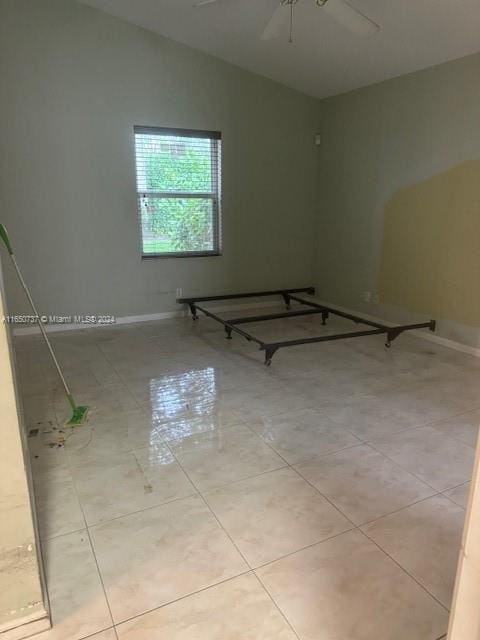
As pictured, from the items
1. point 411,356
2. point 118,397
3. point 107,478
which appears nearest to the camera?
point 107,478

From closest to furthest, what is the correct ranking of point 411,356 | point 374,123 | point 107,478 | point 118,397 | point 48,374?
point 107,478
point 118,397
point 48,374
point 411,356
point 374,123

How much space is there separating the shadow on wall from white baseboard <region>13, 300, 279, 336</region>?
1.58m

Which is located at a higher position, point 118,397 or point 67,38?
point 67,38

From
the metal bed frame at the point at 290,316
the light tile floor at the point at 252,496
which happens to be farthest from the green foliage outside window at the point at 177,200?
the light tile floor at the point at 252,496

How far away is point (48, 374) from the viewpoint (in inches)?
133

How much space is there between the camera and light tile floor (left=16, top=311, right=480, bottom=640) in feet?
4.77

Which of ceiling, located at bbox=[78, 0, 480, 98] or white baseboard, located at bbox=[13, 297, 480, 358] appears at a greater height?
ceiling, located at bbox=[78, 0, 480, 98]

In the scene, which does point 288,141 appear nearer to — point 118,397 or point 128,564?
point 118,397

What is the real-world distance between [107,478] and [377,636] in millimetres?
1327

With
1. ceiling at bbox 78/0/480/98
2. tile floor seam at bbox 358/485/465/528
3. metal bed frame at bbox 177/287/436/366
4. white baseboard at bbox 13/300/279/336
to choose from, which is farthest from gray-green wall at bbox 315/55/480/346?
tile floor seam at bbox 358/485/465/528

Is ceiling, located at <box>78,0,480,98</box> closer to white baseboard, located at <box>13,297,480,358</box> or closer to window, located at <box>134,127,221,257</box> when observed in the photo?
window, located at <box>134,127,221,257</box>

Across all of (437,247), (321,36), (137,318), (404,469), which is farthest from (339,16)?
(137,318)

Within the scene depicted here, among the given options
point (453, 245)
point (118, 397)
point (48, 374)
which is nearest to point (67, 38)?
point (48, 374)

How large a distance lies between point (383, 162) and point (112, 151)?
2.75 m
